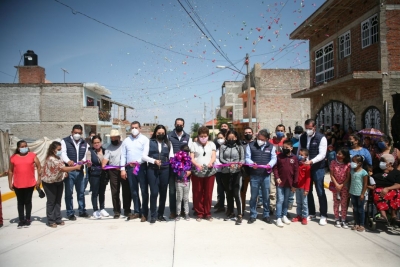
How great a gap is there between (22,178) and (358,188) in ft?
21.8

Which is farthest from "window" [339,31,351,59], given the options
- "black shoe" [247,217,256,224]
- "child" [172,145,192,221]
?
"child" [172,145,192,221]

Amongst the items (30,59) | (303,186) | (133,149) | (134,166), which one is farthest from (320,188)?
(30,59)

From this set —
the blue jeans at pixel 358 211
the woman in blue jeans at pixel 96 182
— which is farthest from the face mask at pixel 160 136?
the blue jeans at pixel 358 211

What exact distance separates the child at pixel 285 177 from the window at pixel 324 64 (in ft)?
37.6

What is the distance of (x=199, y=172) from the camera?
6.40 metres

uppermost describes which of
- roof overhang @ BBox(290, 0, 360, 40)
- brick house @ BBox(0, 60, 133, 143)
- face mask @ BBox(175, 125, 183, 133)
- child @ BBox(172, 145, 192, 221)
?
roof overhang @ BBox(290, 0, 360, 40)

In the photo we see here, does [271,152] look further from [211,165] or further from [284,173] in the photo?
[211,165]

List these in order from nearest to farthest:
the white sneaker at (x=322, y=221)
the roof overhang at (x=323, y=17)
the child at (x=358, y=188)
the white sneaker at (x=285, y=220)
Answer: the child at (x=358, y=188), the white sneaker at (x=322, y=221), the white sneaker at (x=285, y=220), the roof overhang at (x=323, y=17)

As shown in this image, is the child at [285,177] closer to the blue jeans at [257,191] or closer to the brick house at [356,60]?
the blue jeans at [257,191]

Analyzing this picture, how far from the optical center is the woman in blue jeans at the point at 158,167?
6297 mm

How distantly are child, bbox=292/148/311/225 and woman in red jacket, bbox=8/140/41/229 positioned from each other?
17.8ft

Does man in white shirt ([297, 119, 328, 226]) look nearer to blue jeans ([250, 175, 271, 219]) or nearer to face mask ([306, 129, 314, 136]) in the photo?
face mask ([306, 129, 314, 136])

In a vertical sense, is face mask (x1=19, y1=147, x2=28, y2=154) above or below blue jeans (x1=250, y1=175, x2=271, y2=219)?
above

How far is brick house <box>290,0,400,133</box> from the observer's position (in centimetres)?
1153
